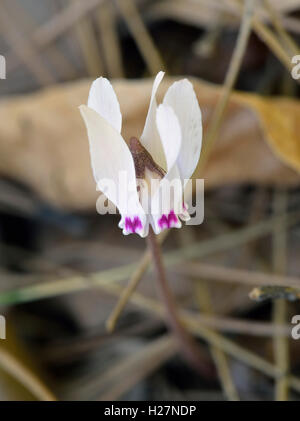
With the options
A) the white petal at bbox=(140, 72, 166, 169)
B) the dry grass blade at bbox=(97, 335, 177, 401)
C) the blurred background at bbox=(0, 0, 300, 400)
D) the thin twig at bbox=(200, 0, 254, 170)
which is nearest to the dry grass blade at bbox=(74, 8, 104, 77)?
the blurred background at bbox=(0, 0, 300, 400)

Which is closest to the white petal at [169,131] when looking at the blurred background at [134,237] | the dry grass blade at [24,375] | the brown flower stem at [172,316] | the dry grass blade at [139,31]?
the brown flower stem at [172,316]

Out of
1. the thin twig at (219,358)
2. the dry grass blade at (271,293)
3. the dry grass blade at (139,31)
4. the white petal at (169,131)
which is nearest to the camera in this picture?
the white petal at (169,131)

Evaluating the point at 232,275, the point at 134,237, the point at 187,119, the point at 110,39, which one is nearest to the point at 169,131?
the point at 187,119

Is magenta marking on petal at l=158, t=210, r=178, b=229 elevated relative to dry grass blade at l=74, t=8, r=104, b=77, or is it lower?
lower

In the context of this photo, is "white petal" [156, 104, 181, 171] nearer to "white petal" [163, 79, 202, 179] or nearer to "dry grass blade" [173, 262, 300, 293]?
"white petal" [163, 79, 202, 179]

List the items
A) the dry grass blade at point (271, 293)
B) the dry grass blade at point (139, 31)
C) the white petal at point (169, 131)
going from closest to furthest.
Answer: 1. the white petal at point (169, 131)
2. the dry grass blade at point (271, 293)
3. the dry grass blade at point (139, 31)

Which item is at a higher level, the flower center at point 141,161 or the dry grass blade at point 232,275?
the dry grass blade at point 232,275

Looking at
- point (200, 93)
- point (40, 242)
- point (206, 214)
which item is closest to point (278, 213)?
point (206, 214)

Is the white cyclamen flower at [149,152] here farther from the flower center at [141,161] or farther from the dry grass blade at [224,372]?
the dry grass blade at [224,372]
